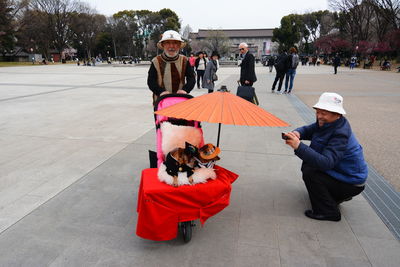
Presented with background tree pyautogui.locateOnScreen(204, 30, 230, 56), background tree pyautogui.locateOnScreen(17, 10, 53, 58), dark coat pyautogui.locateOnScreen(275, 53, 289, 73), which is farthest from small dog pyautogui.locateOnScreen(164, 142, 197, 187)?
background tree pyautogui.locateOnScreen(204, 30, 230, 56)

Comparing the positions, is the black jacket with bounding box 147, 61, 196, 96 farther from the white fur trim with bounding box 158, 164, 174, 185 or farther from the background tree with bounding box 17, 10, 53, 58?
the background tree with bounding box 17, 10, 53, 58

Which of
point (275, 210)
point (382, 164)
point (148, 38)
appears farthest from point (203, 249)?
point (148, 38)

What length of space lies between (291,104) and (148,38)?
5497 centimetres

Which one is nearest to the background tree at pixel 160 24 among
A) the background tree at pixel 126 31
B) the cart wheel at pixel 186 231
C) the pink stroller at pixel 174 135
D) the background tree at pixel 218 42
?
the background tree at pixel 126 31

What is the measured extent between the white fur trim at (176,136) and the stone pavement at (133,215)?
0.87 meters

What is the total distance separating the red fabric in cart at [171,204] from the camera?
2.11 m

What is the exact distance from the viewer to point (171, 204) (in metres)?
2.14

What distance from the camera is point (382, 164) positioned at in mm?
4027

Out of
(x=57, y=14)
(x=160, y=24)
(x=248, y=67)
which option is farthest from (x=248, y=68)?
(x=160, y=24)

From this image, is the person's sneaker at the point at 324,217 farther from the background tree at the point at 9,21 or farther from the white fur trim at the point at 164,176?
the background tree at the point at 9,21

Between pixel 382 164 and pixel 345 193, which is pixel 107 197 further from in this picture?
pixel 382 164

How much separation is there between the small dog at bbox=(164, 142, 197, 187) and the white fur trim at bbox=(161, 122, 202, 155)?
8cm

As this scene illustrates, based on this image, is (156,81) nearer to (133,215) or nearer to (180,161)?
(180,161)

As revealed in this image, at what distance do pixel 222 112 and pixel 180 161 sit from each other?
0.56 meters
